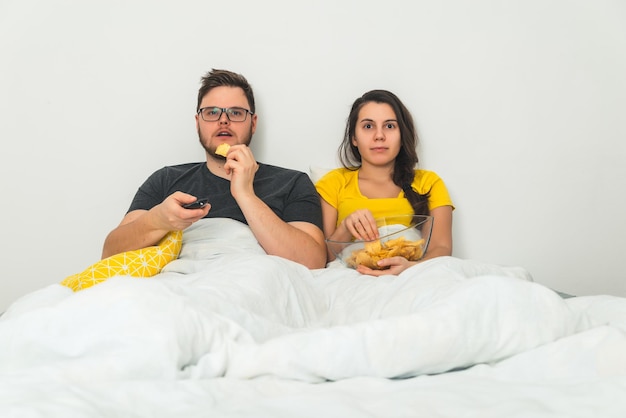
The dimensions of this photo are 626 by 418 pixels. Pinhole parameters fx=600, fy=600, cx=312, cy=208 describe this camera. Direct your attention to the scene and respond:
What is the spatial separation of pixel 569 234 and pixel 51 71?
2001 millimetres

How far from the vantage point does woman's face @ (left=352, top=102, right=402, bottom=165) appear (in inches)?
82.4

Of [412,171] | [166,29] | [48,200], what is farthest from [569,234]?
[48,200]

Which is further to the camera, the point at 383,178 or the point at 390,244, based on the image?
the point at 383,178

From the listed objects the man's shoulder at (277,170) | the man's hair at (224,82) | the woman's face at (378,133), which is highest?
the man's hair at (224,82)

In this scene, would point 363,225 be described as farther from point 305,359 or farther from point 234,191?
point 305,359

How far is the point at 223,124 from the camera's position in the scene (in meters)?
1.99

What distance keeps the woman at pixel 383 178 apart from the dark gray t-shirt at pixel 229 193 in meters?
0.14

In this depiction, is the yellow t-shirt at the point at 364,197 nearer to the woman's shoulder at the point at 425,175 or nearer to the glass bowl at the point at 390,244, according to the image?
the woman's shoulder at the point at 425,175

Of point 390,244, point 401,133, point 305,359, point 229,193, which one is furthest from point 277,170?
point 305,359

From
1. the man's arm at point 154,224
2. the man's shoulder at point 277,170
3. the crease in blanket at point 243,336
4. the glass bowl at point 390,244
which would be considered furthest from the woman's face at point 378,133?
the crease in blanket at point 243,336

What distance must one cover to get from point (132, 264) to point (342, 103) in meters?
1.06

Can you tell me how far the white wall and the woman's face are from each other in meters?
0.15

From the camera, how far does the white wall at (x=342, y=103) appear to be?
2.18 meters

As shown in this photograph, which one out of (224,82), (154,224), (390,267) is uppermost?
(224,82)
